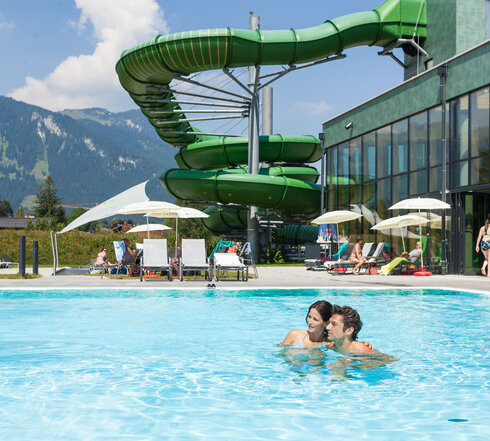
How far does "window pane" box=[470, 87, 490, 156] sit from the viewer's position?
1485 cm

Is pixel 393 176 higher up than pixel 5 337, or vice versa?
pixel 393 176

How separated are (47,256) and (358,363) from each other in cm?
2477

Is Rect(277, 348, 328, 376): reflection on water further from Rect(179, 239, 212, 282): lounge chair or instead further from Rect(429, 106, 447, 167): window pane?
Rect(429, 106, 447, 167): window pane

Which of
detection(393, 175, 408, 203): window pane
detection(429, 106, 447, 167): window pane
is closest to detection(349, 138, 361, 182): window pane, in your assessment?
detection(393, 175, 408, 203): window pane

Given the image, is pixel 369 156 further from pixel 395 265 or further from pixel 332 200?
pixel 395 265

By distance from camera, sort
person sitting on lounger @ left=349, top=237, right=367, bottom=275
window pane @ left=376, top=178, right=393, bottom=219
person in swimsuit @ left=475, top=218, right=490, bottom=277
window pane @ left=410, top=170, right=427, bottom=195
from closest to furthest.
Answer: person in swimsuit @ left=475, top=218, right=490, bottom=277 → person sitting on lounger @ left=349, top=237, right=367, bottom=275 → window pane @ left=410, top=170, right=427, bottom=195 → window pane @ left=376, top=178, right=393, bottom=219

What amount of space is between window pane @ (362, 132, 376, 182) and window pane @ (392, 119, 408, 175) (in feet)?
4.80

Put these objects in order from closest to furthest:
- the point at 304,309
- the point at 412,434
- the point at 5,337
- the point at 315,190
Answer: the point at 412,434, the point at 5,337, the point at 304,309, the point at 315,190

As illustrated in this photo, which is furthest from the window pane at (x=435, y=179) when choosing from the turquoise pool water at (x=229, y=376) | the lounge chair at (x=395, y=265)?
the turquoise pool water at (x=229, y=376)

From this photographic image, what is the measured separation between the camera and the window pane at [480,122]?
14.9 metres

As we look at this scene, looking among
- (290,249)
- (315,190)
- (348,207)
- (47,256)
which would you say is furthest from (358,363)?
(290,249)

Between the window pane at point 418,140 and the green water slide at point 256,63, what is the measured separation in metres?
6.30

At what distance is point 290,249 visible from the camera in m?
34.6

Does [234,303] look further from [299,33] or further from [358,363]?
[299,33]
